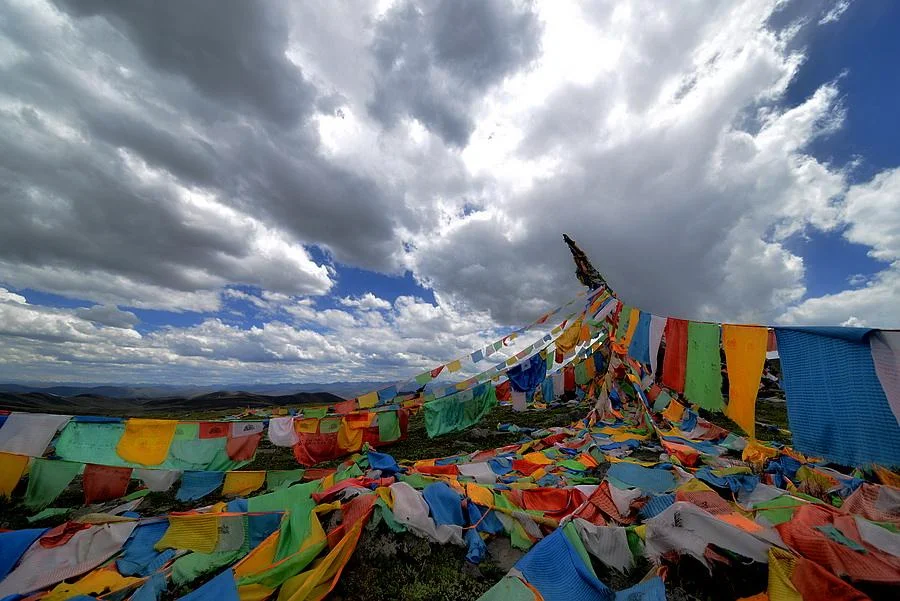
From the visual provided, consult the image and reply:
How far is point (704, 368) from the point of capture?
827 cm

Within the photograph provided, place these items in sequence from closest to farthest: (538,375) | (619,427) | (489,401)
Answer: (619,427), (489,401), (538,375)

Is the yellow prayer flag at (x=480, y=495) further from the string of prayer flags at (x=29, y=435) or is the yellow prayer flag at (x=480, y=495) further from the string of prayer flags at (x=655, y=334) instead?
the string of prayer flags at (x=29, y=435)

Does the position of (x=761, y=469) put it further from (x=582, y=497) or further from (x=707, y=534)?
(x=707, y=534)

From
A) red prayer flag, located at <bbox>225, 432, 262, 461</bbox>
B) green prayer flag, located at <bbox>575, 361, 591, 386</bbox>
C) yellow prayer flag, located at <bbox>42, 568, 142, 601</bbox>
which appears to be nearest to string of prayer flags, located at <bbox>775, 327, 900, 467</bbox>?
yellow prayer flag, located at <bbox>42, 568, 142, 601</bbox>

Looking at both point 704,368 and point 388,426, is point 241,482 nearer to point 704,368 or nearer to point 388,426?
point 388,426

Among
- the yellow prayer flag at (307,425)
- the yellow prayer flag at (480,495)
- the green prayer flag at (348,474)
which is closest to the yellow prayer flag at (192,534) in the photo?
the green prayer flag at (348,474)

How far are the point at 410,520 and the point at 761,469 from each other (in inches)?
333

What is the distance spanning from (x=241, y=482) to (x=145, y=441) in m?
3.09

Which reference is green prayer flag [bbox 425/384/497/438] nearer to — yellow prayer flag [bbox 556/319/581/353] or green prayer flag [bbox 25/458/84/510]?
yellow prayer flag [bbox 556/319/581/353]

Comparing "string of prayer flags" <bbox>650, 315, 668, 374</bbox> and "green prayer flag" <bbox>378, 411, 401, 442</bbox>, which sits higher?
"string of prayer flags" <bbox>650, 315, 668, 374</bbox>

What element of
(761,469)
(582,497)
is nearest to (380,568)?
(582,497)

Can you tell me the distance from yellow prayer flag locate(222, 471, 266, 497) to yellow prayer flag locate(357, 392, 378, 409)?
5.54m

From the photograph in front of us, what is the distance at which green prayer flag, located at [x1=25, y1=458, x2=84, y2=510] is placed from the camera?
10.2 meters

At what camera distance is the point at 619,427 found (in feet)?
49.1
